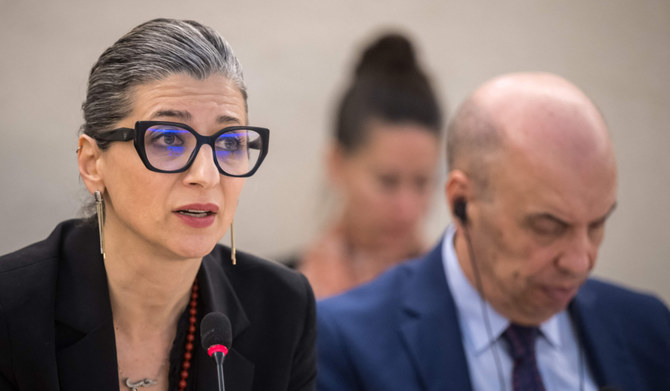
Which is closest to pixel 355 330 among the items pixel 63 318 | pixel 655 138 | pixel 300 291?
pixel 300 291

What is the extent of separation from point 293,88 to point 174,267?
2.45 meters

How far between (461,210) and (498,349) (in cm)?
36

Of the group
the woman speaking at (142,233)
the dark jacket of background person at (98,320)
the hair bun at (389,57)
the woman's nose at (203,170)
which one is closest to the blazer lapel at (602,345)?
the dark jacket of background person at (98,320)

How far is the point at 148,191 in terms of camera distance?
4.20 ft

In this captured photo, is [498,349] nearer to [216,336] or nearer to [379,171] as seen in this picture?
[216,336]

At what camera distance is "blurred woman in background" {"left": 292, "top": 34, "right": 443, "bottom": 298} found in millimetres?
3166

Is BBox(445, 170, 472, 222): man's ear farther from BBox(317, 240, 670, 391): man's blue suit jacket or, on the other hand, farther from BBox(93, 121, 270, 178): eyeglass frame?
BBox(93, 121, 270, 178): eyeglass frame

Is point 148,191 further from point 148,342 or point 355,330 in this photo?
point 355,330

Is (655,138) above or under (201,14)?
under

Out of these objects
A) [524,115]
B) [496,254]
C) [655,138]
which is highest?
[524,115]

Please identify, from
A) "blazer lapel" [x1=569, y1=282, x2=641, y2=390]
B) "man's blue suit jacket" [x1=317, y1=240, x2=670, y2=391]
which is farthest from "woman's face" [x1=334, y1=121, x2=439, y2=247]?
"blazer lapel" [x1=569, y1=282, x2=641, y2=390]

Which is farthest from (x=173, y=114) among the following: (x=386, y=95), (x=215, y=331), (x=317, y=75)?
(x=317, y=75)

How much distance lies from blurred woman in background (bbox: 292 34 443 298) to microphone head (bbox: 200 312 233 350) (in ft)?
5.79

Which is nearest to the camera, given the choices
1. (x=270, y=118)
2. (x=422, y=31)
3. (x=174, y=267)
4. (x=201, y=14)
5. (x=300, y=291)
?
(x=174, y=267)
